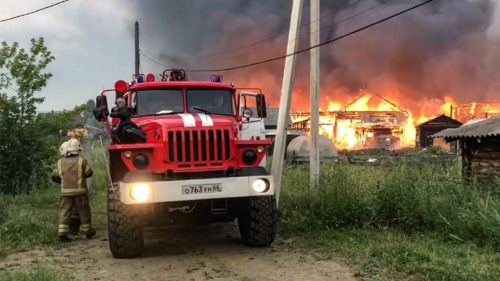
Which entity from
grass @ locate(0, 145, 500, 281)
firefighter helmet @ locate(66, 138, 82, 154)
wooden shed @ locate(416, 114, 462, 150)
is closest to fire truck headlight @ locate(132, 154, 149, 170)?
grass @ locate(0, 145, 500, 281)

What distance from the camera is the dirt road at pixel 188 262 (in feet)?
19.5

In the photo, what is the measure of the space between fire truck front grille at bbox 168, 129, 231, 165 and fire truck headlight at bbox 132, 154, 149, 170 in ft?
1.11

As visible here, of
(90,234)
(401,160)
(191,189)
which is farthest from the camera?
(401,160)

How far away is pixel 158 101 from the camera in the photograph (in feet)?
25.9

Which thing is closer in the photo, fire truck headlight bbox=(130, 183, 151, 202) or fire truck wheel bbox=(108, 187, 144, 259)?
fire truck headlight bbox=(130, 183, 151, 202)

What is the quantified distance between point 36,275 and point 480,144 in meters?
13.0

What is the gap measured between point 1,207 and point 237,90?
16.0 ft

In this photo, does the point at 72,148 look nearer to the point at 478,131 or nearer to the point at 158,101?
the point at 158,101

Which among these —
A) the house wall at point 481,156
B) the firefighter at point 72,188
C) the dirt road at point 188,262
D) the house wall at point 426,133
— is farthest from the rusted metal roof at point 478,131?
the house wall at point 426,133

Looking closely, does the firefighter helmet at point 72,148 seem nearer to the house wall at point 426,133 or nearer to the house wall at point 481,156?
the house wall at point 481,156

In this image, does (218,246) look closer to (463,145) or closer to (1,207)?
(1,207)

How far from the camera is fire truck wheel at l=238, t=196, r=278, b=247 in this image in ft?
23.6

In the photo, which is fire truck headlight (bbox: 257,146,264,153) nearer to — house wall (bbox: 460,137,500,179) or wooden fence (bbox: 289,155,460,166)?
wooden fence (bbox: 289,155,460,166)

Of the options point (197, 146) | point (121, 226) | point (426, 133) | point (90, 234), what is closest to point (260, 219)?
point (197, 146)
